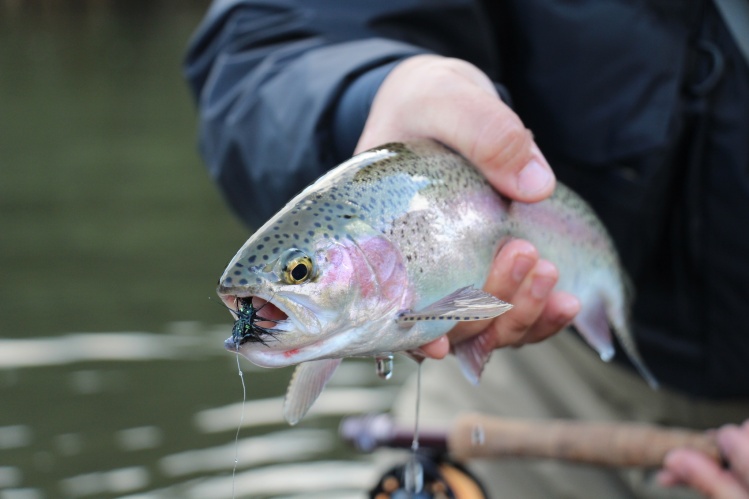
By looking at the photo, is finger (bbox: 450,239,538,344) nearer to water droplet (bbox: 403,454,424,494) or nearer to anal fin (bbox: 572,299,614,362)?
anal fin (bbox: 572,299,614,362)

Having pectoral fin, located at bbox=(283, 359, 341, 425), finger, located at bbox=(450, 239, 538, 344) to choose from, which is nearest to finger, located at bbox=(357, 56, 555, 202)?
finger, located at bbox=(450, 239, 538, 344)

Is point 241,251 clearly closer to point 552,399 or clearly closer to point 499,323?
point 499,323

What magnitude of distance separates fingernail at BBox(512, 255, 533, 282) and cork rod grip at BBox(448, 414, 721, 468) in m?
1.24

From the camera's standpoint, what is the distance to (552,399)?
144 inches

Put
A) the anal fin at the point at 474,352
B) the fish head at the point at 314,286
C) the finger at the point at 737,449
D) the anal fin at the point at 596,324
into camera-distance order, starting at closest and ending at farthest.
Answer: the fish head at the point at 314,286, the anal fin at the point at 474,352, the anal fin at the point at 596,324, the finger at the point at 737,449

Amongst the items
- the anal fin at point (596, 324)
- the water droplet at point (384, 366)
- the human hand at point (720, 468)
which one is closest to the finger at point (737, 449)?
the human hand at point (720, 468)

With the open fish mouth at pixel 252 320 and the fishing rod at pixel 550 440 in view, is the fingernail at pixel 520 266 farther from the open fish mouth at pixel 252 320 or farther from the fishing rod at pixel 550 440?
the fishing rod at pixel 550 440

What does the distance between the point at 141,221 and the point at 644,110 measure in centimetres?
671

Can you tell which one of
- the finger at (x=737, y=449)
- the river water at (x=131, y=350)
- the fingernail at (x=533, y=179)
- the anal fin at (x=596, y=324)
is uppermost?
the fingernail at (x=533, y=179)

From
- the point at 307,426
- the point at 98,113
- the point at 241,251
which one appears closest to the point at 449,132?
the point at 241,251

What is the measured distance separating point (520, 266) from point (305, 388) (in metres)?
0.46

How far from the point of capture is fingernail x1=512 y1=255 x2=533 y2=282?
75.0 inches

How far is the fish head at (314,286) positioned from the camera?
1530mm

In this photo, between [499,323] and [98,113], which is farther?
[98,113]
